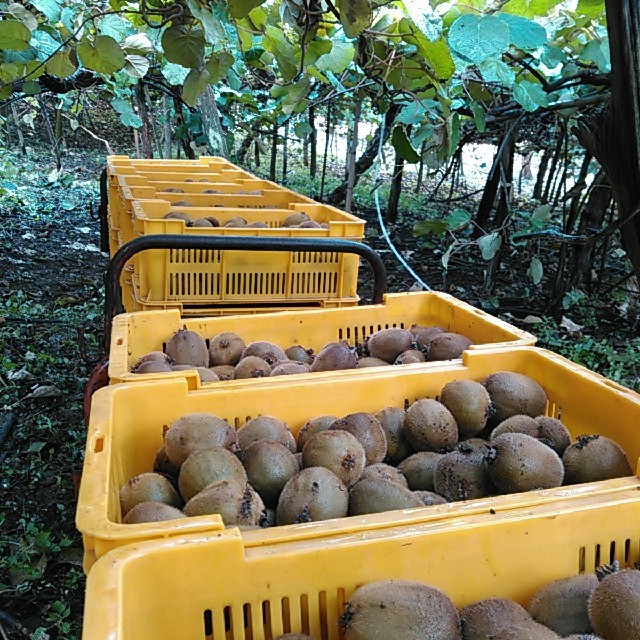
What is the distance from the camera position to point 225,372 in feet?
7.08

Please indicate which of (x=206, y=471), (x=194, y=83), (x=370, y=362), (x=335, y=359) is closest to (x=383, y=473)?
(x=206, y=471)

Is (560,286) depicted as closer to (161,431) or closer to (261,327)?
(261,327)

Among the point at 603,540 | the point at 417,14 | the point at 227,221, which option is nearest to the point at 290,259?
the point at 227,221

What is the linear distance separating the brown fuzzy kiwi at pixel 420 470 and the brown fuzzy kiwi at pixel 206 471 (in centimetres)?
45

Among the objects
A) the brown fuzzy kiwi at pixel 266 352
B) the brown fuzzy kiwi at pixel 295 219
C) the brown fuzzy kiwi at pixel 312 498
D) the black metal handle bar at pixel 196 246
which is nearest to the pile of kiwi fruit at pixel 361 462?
the brown fuzzy kiwi at pixel 312 498

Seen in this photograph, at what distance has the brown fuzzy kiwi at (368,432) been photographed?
5.32 ft

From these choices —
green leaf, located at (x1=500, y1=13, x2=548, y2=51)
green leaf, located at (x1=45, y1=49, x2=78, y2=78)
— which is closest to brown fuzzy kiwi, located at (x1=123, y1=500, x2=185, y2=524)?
green leaf, located at (x1=500, y1=13, x2=548, y2=51)

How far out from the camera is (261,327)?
238cm

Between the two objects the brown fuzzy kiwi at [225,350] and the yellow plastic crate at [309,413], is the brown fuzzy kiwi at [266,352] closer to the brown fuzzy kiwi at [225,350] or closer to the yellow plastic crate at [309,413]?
the brown fuzzy kiwi at [225,350]

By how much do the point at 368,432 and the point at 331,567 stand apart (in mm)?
553

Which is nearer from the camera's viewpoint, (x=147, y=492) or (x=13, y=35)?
(x=147, y=492)

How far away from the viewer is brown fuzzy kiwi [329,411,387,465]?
1.62m

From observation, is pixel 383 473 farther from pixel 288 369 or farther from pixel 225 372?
pixel 225 372

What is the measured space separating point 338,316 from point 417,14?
1.10 meters
